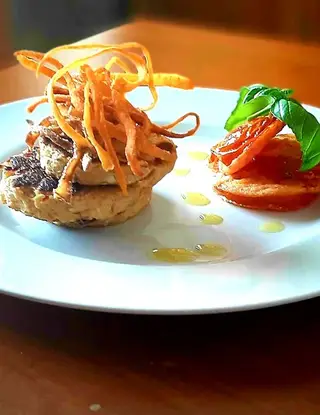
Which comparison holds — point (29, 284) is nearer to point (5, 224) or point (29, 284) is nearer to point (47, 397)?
point (47, 397)

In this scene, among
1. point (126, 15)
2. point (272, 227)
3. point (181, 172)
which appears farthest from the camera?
point (126, 15)

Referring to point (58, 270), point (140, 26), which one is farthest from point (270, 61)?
point (58, 270)

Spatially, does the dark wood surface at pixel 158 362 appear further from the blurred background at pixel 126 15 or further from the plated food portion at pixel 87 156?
the blurred background at pixel 126 15

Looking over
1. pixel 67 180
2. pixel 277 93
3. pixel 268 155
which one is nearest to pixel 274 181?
pixel 268 155

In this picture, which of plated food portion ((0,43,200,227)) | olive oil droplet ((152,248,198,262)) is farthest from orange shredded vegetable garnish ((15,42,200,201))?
olive oil droplet ((152,248,198,262))

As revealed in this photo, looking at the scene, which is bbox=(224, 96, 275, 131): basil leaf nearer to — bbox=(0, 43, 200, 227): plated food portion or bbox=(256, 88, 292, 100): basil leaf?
bbox=(256, 88, 292, 100): basil leaf

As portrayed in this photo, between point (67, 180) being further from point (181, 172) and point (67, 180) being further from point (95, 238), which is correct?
point (181, 172)

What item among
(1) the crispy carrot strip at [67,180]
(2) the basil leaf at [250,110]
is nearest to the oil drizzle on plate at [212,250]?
(1) the crispy carrot strip at [67,180]
